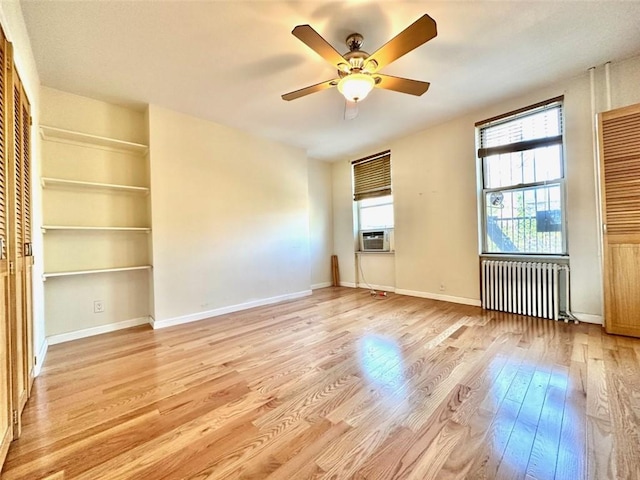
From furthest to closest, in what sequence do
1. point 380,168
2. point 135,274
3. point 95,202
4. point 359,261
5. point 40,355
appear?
point 359,261 → point 380,168 → point 135,274 → point 95,202 → point 40,355

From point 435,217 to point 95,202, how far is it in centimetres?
452

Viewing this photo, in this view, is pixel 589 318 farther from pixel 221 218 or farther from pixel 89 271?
pixel 89 271

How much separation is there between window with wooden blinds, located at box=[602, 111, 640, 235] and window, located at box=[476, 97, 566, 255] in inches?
19.5

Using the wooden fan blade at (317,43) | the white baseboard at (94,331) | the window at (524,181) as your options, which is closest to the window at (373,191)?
the window at (524,181)

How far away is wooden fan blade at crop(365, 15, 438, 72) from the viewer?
1.66 metres

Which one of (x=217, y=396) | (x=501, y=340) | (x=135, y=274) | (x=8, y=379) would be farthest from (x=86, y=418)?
(x=501, y=340)

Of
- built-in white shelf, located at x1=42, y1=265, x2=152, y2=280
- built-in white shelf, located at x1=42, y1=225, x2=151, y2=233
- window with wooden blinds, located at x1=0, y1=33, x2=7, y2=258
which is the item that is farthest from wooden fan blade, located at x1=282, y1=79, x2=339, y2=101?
built-in white shelf, located at x1=42, y1=265, x2=152, y2=280

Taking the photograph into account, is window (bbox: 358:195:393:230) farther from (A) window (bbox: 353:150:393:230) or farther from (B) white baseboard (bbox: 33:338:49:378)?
(B) white baseboard (bbox: 33:338:49:378)

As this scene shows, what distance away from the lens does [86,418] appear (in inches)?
62.0

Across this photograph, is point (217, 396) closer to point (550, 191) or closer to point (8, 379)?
point (8, 379)

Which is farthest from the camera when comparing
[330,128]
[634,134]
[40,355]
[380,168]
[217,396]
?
[380,168]

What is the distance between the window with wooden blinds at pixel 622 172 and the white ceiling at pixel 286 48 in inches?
27.6

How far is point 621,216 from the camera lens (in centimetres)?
257

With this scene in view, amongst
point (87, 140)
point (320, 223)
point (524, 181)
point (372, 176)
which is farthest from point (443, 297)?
point (87, 140)
